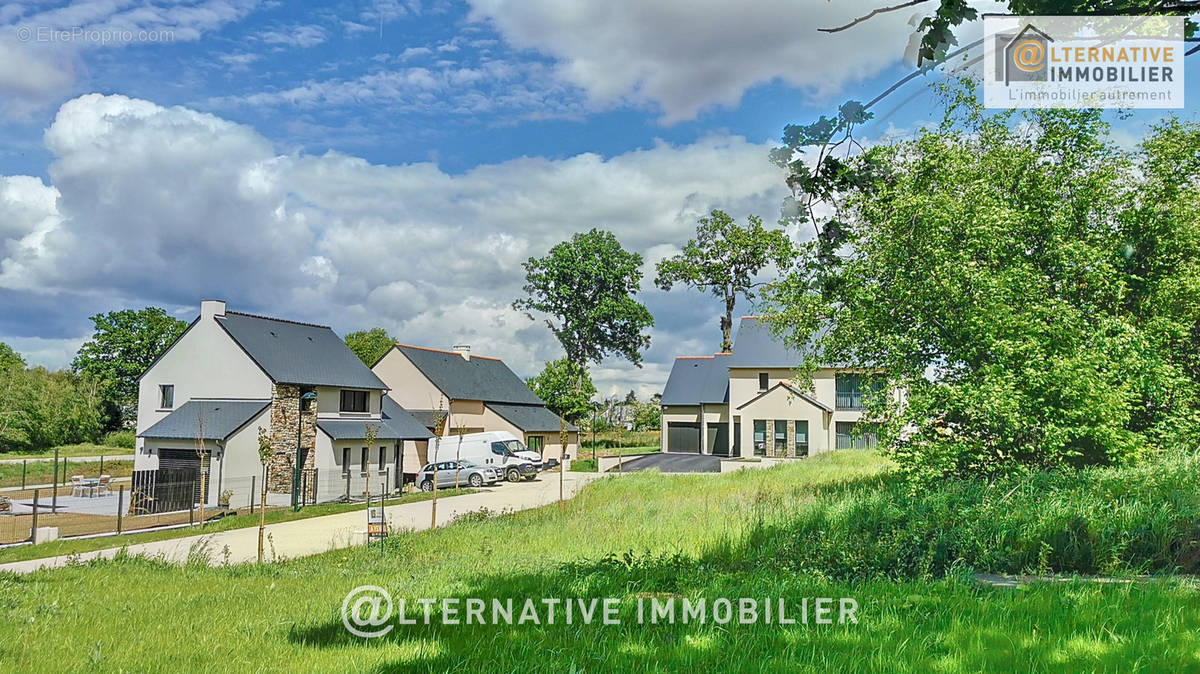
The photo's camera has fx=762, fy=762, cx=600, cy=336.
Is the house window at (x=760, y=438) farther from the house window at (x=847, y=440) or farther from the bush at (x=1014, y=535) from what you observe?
the bush at (x=1014, y=535)

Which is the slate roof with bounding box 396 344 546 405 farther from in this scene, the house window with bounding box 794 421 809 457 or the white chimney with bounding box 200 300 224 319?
the house window with bounding box 794 421 809 457

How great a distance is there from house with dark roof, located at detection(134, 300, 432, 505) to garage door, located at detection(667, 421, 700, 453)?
2278 cm

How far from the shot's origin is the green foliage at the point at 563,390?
181 feet

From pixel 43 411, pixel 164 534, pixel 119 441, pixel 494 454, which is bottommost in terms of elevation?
pixel 164 534

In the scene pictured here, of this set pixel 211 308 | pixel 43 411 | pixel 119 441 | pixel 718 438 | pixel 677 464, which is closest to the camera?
pixel 211 308

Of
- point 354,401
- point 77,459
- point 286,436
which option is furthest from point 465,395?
point 77,459

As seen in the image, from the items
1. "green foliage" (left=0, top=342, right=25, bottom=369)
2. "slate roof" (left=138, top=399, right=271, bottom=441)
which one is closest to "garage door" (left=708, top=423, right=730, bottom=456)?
"slate roof" (left=138, top=399, right=271, bottom=441)

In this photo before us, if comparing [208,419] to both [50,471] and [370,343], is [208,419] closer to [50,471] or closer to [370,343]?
[50,471]

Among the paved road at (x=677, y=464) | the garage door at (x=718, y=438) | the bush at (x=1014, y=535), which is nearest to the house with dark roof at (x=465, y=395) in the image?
the paved road at (x=677, y=464)

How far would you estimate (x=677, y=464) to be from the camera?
43156 millimetres

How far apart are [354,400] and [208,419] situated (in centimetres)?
648

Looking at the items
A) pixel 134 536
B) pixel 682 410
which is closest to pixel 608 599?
pixel 134 536

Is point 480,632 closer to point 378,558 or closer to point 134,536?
point 378,558

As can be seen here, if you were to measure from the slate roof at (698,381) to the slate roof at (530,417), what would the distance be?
310 inches
